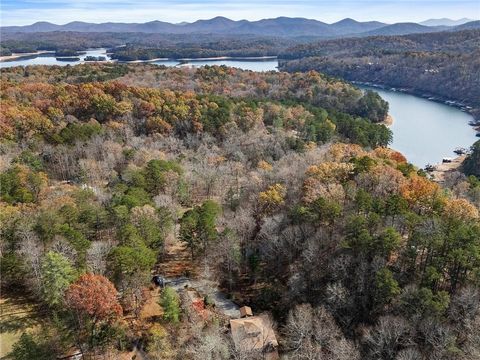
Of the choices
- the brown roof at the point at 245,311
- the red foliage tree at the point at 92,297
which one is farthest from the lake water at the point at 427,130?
the red foliage tree at the point at 92,297

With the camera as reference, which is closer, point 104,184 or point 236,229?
point 236,229

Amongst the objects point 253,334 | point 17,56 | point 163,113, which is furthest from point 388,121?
point 17,56

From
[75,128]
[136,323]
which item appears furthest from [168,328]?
[75,128]

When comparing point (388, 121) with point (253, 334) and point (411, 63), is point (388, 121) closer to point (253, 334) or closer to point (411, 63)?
point (411, 63)

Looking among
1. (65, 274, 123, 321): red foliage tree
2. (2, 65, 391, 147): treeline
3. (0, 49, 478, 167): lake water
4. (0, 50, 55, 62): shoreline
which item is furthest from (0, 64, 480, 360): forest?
(0, 50, 55, 62): shoreline

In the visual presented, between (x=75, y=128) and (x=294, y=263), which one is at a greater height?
(x=75, y=128)

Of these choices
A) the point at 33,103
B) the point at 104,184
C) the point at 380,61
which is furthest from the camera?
the point at 380,61

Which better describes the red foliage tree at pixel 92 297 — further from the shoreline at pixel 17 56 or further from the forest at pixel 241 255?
the shoreline at pixel 17 56

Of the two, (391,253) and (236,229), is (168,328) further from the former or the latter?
(391,253)
